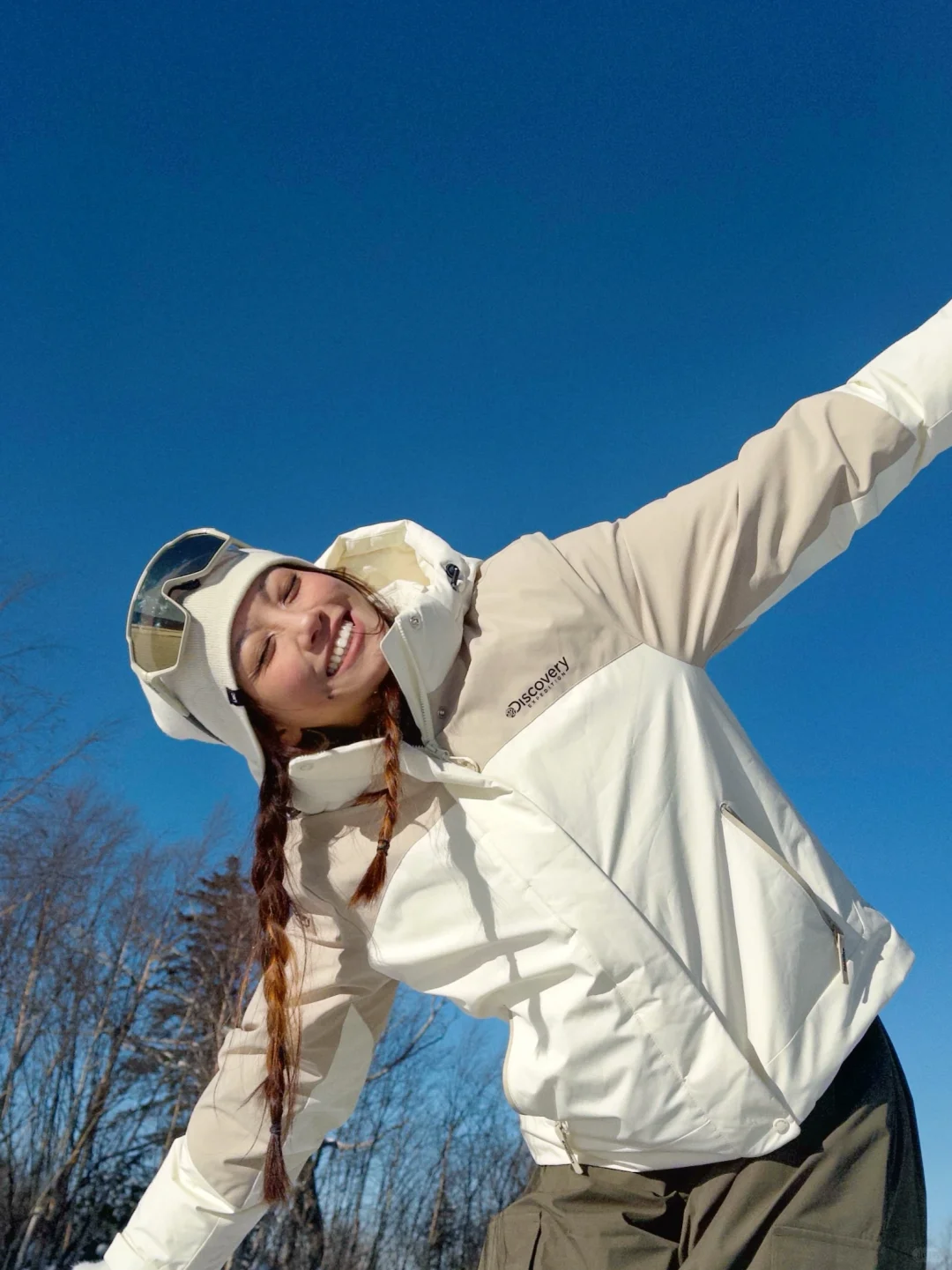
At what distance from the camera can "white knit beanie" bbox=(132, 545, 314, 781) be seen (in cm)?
220

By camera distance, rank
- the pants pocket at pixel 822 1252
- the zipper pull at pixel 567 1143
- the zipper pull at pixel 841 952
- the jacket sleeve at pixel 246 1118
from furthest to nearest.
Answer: the jacket sleeve at pixel 246 1118, the zipper pull at pixel 567 1143, the zipper pull at pixel 841 952, the pants pocket at pixel 822 1252

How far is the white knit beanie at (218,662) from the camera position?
7.21ft

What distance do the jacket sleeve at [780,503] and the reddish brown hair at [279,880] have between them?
0.53 m

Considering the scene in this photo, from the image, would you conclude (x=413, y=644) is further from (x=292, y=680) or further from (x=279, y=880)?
(x=279, y=880)

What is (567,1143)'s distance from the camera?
196cm

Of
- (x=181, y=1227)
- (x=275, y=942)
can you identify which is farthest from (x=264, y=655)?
(x=181, y=1227)

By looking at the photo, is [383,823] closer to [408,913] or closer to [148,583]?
[408,913]

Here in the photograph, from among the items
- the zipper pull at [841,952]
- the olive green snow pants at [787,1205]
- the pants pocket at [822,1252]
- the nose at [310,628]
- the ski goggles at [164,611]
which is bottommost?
the pants pocket at [822,1252]

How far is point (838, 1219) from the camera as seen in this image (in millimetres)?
1691

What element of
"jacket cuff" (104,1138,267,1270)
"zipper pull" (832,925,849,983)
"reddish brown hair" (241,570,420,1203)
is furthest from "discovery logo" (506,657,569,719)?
"jacket cuff" (104,1138,267,1270)

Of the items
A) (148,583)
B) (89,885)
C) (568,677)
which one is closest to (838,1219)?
(568,677)

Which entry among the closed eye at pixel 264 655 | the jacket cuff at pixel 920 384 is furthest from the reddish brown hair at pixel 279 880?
the jacket cuff at pixel 920 384

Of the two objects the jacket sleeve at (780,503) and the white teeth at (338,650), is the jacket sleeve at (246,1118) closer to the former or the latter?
the white teeth at (338,650)

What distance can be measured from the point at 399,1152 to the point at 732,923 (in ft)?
79.5
